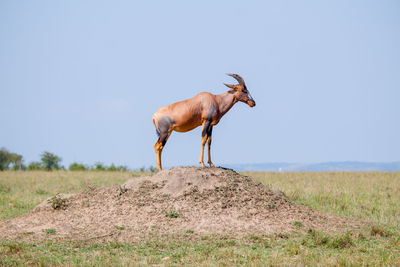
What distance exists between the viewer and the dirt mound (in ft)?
35.4

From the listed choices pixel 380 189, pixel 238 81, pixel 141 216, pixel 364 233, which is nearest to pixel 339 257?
pixel 364 233

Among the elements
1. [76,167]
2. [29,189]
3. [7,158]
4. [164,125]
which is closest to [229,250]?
[164,125]

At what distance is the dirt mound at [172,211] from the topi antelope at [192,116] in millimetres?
843

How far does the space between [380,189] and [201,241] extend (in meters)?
13.8

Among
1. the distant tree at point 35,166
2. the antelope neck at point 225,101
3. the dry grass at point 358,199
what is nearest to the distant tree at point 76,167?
the distant tree at point 35,166

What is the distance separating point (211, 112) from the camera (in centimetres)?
1277

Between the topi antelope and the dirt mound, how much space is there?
843 mm

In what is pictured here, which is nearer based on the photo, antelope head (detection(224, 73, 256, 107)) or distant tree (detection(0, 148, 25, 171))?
antelope head (detection(224, 73, 256, 107))

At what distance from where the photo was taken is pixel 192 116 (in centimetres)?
1278

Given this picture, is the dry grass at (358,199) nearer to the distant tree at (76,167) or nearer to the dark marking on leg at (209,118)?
the dark marking on leg at (209,118)

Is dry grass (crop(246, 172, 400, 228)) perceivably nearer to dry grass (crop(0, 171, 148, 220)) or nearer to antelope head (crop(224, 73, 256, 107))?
antelope head (crop(224, 73, 256, 107))

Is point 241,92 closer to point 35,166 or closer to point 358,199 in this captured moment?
point 358,199

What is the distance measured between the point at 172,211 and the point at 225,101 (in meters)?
3.44

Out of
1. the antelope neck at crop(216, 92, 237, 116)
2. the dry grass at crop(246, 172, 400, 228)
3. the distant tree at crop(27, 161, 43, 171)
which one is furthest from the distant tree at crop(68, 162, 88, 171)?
the antelope neck at crop(216, 92, 237, 116)
